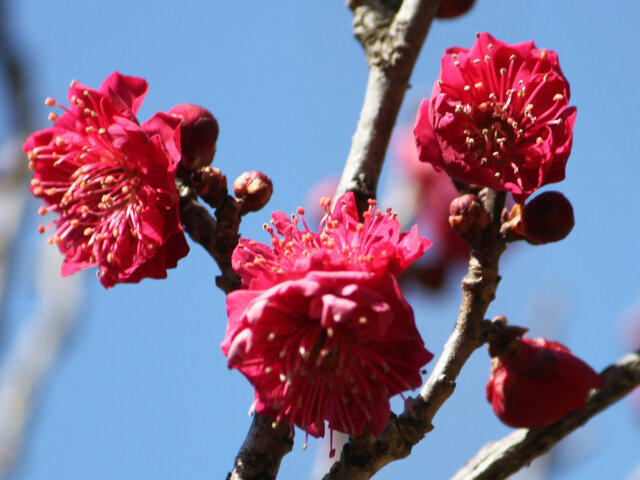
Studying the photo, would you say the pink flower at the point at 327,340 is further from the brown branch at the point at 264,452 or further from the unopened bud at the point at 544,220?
the unopened bud at the point at 544,220

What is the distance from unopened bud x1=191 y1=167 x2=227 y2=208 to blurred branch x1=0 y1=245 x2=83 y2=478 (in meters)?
2.51

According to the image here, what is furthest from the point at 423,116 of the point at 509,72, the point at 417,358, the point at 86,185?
the point at 86,185

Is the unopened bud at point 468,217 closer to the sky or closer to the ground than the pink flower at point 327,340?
closer to the sky

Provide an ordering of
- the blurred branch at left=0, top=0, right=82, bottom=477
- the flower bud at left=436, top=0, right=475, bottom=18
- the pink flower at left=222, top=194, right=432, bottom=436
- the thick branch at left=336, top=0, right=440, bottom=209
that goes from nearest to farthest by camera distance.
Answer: the pink flower at left=222, top=194, right=432, bottom=436 → the thick branch at left=336, top=0, right=440, bottom=209 → the flower bud at left=436, top=0, right=475, bottom=18 → the blurred branch at left=0, top=0, right=82, bottom=477

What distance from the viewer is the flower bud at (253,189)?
1.83 m

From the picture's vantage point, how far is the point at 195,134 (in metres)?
1.90

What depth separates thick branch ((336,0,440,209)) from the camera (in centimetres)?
200

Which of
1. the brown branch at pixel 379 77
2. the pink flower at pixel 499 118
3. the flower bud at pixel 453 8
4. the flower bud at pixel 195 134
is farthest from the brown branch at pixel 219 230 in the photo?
the flower bud at pixel 453 8

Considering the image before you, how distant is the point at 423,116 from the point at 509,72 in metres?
0.26

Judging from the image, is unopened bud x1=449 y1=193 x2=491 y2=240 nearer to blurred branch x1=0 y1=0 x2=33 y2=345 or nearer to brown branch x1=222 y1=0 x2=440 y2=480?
brown branch x1=222 y1=0 x2=440 y2=480

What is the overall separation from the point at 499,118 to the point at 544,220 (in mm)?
258

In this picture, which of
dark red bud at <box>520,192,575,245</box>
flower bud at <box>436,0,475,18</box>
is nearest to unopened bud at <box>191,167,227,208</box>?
dark red bud at <box>520,192,575,245</box>

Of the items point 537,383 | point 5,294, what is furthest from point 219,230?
point 5,294

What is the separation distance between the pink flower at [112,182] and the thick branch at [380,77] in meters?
0.44
